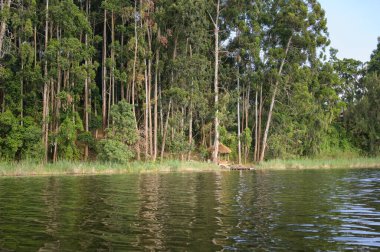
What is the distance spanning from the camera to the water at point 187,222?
681 cm

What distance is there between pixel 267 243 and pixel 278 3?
38427 mm

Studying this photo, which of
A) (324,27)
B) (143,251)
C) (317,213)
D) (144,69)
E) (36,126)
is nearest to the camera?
(143,251)

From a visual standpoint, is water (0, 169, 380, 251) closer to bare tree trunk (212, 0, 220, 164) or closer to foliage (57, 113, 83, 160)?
foliage (57, 113, 83, 160)

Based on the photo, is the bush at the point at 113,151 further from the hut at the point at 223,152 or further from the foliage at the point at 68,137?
the hut at the point at 223,152

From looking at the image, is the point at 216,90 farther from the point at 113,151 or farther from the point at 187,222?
the point at 187,222

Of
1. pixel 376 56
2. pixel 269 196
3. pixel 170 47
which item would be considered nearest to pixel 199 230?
pixel 269 196

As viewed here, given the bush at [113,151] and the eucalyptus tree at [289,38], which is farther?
the eucalyptus tree at [289,38]

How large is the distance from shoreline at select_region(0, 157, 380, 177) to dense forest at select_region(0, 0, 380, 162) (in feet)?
6.86

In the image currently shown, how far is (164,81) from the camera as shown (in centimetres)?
3875

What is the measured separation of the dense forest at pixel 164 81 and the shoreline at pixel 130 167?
2090 mm

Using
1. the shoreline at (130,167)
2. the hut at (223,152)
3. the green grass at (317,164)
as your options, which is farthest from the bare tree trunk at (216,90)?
the green grass at (317,164)

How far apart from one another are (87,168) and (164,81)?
46.6ft

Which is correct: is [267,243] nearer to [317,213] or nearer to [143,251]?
[143,251]

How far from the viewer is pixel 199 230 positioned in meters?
7.91
